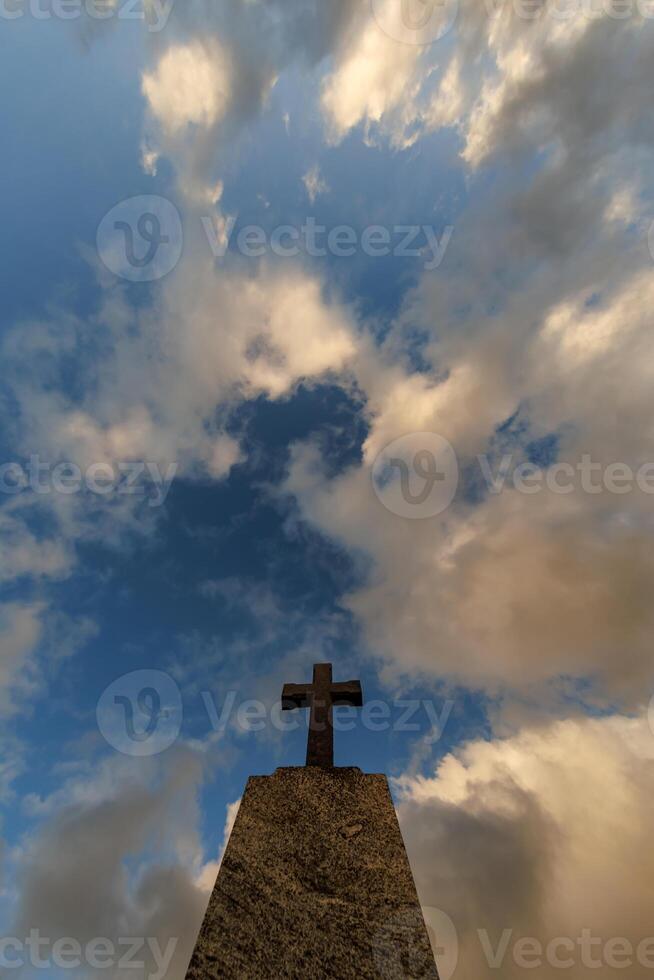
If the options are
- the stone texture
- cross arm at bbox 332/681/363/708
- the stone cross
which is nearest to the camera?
the stone texture

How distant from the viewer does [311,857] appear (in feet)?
11.7

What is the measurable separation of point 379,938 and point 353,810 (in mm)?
896

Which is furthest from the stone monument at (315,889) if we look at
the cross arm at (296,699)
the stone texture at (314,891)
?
the cross arm at (296,699)

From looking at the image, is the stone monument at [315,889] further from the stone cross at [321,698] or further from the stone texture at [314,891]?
the stone cross at [321,698]

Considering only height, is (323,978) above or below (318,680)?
below

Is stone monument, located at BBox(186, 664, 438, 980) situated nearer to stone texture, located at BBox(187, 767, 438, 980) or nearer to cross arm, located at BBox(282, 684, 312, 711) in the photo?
stone texture, located at BBox(187, 767, 438, 980)

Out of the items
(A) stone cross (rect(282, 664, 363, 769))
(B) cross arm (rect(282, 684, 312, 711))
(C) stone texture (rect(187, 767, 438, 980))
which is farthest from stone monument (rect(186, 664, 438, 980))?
(B) cross arm (rect(282, 684, 312, 711))

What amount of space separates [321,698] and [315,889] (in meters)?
1.84

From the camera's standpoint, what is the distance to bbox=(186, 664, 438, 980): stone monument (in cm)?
292

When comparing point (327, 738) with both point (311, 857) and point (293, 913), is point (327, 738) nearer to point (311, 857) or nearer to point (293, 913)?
point (311, 857)

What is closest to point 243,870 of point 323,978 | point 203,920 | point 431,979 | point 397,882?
point 203,920

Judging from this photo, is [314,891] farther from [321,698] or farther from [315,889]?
[321,698]

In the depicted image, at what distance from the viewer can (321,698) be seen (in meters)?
5.07

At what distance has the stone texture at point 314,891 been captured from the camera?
9.59 feet
